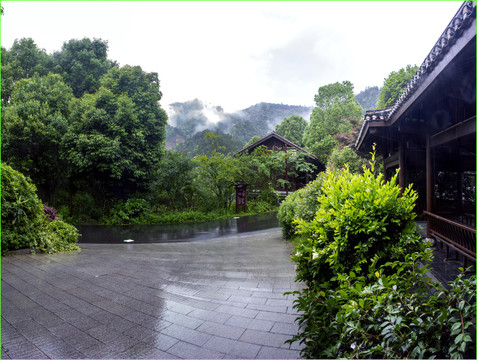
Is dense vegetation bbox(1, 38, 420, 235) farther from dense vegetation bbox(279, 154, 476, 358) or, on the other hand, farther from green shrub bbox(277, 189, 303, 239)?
dense vegetation bbox(279, 154, 476, 358)

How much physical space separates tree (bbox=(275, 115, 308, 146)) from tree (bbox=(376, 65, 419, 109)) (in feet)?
41.3

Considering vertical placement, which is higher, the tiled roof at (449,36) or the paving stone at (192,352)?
the tiled roof at (449,36)

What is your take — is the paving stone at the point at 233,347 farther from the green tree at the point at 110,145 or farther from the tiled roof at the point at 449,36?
the green tree at the point at 110,145

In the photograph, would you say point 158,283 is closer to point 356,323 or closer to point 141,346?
point 141,346

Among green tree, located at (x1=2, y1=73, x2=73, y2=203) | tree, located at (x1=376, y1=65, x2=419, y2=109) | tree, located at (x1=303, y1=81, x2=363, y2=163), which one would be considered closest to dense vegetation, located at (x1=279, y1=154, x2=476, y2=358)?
green tree, located at (x1=2, y1=73, x2=73, y2=203)

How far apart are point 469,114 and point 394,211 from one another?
432 cm

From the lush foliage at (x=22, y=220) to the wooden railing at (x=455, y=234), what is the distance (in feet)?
25.0

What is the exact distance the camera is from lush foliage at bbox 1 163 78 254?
229 inches

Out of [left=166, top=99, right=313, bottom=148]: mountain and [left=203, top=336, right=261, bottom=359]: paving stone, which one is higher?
[left=166, top=99, right=313, bottom=148]: mountain

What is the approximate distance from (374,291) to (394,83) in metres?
19.2

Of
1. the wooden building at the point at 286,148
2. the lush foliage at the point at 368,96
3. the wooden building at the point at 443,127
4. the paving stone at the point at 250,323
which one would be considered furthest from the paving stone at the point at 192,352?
the lush foliage at the point at 368,96

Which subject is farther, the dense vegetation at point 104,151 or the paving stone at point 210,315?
the dense vegetation at point 104,151

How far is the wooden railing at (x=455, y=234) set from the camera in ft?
13.2

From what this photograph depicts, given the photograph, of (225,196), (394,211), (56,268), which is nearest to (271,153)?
(225,196)
